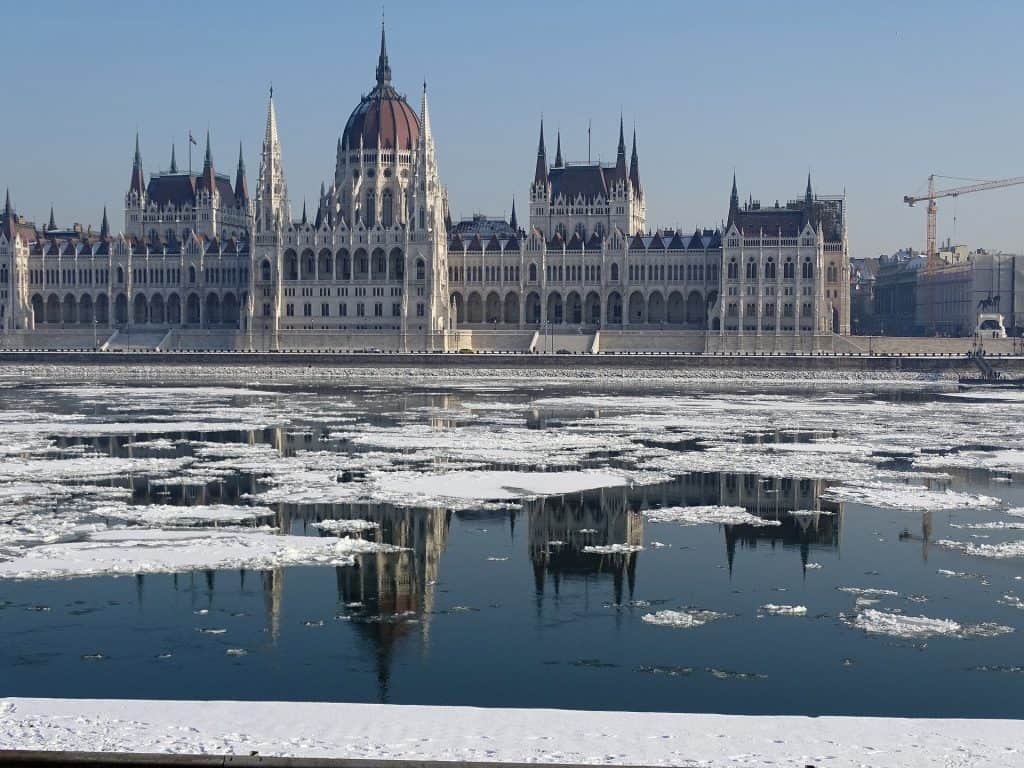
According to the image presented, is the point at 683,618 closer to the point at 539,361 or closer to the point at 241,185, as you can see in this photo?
the point at 539,361

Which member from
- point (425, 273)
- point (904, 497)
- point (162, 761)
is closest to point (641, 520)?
point (904, 497)

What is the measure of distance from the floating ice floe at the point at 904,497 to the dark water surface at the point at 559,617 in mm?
573

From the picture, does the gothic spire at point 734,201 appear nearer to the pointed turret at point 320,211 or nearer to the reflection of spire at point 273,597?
the pointed turret at point 320,211

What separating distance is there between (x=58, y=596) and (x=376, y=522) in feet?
26.7

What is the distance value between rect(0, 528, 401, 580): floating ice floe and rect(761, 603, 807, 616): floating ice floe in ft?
25.1

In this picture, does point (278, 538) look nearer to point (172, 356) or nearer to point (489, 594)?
point (489, 594)

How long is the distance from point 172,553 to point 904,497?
17.6m

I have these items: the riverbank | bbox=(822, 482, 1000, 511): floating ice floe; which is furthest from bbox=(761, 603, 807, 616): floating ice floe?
the riverbank

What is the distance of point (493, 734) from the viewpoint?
47.2ft

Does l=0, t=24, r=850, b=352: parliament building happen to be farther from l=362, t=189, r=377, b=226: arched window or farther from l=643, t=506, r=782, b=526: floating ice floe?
l=643, t=506, r=782, b=526: floating ice floe

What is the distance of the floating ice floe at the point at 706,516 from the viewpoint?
28906 millimetres

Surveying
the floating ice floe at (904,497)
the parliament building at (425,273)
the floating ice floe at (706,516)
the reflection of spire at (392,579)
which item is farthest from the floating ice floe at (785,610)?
the parliament building at (425,273)

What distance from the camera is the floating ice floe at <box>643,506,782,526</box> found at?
28.9 m

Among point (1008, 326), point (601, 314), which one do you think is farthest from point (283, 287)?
point (1008, 326)
